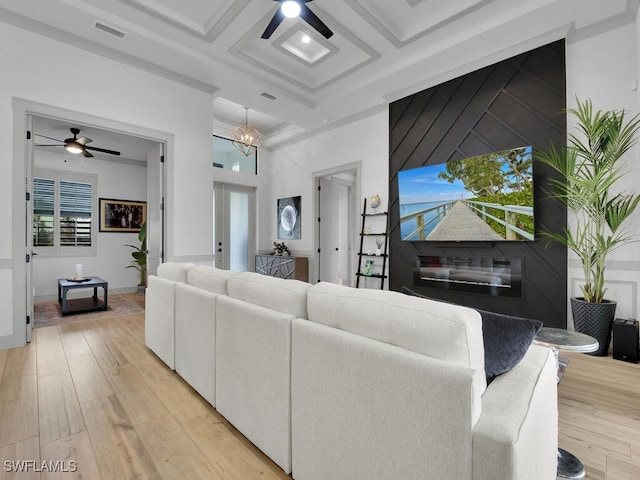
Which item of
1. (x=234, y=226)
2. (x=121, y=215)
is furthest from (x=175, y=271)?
(x=121, y=215)

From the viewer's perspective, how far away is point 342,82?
15.1 ft

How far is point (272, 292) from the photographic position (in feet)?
4.98

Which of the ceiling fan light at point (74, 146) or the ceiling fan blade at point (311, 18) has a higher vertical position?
the ceiling fan blade at point (311, 18)

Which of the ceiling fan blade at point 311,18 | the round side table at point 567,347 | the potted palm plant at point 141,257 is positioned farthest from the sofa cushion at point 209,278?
the potted palm plant at point 141,257

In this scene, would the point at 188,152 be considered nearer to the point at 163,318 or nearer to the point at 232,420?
the point at 163,318

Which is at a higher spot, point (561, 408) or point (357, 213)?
point (357, 213)

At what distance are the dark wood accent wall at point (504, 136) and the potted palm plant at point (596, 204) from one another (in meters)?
0.22

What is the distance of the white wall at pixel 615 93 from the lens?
9.57ft

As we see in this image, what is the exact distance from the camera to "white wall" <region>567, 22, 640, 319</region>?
292cm

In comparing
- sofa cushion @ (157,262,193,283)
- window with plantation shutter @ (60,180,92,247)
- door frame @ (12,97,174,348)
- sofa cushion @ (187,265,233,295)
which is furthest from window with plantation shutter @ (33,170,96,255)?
sofa cushion @ (187,265,233,295)

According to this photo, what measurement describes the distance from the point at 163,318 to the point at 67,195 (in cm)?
482

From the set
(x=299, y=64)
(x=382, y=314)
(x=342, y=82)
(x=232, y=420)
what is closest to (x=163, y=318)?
(x=232, y=420)

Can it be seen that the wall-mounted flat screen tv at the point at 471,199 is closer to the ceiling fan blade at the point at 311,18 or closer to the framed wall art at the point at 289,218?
the ceiling fan blade at the point at 311,18

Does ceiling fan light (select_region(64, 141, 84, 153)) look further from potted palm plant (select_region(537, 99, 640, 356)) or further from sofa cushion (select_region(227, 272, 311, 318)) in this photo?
potted palm plant (select_region(537, 99, 640, 356))
